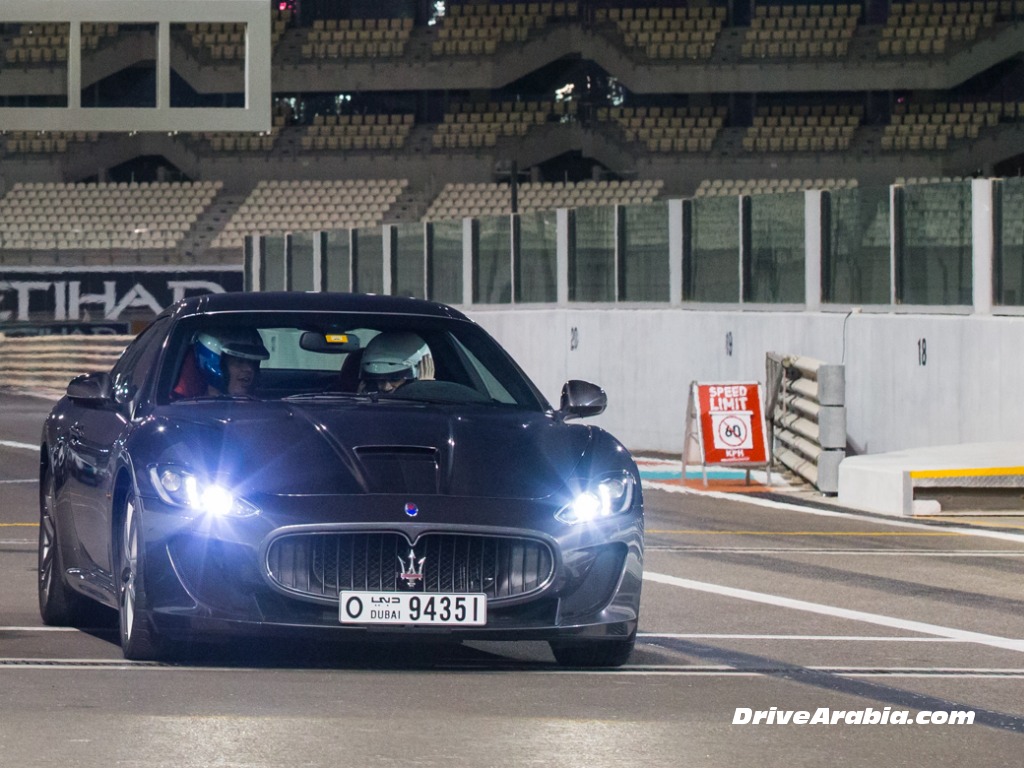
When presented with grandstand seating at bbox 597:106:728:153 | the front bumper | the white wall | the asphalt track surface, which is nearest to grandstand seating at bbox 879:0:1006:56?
grandstand seating at bbox 597:106:728:153

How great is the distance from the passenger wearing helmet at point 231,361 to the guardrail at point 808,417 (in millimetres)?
9607

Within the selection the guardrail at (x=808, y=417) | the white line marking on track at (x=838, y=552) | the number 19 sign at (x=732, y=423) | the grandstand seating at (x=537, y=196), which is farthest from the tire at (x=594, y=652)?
the grandstand seating at (x=537, y=196)

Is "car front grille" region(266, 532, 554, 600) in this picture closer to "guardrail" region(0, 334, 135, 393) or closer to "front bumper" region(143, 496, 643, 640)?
"front bumper" region(143, 496, 643, 640)

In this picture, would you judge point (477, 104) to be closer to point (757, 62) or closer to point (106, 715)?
point (757, 62)

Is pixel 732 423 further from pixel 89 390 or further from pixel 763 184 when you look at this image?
pixel 763 184

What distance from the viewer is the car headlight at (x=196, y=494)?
25.4 feet

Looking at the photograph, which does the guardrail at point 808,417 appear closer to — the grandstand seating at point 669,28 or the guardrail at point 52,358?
the guardrail at point 52,358

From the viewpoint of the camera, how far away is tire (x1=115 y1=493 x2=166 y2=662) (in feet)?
26.1

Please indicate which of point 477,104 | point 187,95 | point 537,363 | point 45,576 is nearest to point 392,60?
point 477,104

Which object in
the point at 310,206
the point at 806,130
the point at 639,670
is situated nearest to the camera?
the point at 639,670

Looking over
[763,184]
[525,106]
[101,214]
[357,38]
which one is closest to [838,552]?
[763,184]

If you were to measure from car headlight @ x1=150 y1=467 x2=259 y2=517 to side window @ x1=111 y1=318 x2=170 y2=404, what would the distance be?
→ 1151 millimetres

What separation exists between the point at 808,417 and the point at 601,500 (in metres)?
11.7

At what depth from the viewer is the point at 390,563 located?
7.75 metres
